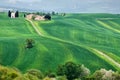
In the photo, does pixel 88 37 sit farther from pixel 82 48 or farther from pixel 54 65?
pixel 54 65

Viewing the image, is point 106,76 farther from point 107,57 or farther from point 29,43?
point 29,43

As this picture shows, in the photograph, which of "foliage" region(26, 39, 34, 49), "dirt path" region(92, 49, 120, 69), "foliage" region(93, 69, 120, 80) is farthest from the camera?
"foliage" region(26, 39, 34, 49)

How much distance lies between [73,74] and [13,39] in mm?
43874

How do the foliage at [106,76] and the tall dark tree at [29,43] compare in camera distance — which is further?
the tall dark tree at [29,43]

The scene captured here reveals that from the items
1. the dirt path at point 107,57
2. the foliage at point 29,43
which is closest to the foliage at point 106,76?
the dirt path at point 107,57

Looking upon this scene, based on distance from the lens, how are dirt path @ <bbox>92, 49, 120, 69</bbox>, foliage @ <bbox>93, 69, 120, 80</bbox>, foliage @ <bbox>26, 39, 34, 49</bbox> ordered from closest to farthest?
foliage @ <bbox>93, 69, 120, 80</bbox> < dirt path @ <bbox>92, 49, 120, 69</bbox> < foliage @ <bbox>26, 39, 34, 49</bbox>

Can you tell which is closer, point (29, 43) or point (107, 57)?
point (107, 57)

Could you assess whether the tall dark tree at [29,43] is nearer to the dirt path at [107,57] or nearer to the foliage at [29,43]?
the foliage at [29,43]

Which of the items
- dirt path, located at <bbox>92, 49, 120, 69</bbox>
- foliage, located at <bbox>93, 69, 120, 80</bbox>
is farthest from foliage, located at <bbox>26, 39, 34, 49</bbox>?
foliage, located at <bbox>93, 69, 120, 80</bbox>

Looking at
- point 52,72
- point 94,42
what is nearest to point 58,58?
point 52,72

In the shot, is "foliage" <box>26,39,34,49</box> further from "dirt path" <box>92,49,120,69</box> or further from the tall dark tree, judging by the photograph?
"dirt path" <box>92,49,120,69</box>

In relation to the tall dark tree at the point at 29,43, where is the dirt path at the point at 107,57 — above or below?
below

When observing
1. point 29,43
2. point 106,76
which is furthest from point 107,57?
point 106,76

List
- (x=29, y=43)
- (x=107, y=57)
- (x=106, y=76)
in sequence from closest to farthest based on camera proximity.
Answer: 1. (x=106, y=76)
2. (x=107, y=57)
3. (x=29, y=43)
